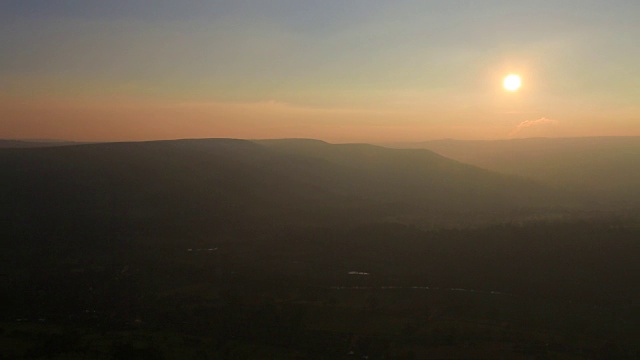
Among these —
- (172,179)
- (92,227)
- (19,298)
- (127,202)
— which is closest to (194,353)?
(19,298)

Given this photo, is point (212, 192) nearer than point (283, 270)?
No

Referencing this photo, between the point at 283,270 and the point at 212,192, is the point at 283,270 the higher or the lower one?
the lower one

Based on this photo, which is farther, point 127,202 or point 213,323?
point 127,202

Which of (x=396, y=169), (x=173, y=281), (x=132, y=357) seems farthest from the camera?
(x=396, y=169)

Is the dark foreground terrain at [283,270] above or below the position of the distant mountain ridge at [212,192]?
below

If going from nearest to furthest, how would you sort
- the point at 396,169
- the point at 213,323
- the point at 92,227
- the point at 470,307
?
1. the point at 213,323
2. the point at 470,307
3. the point at 92,227
4. the point at 396,169

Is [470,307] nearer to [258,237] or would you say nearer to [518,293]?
[518,293]

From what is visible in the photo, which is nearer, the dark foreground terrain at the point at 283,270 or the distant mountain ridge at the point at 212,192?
the dark foreground terrain at the point at 283,270

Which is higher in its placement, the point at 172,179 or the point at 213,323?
the point at 172,179
